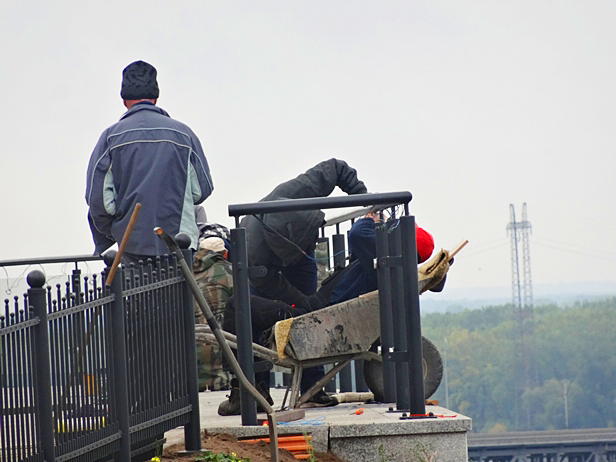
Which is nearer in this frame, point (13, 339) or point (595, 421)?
point (13, 339)

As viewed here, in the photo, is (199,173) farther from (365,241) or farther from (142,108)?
(365,241)

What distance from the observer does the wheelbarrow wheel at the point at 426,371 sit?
734cm

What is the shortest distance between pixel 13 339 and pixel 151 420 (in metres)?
1.27

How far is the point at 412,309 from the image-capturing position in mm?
6422

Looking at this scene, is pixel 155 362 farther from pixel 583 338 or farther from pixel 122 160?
pixel 583 338

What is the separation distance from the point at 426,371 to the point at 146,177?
2321mm

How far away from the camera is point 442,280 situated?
717 cm

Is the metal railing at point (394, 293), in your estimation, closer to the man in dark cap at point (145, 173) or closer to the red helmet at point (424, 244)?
the man in dark cap at point (145, 173)

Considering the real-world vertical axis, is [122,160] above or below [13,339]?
above

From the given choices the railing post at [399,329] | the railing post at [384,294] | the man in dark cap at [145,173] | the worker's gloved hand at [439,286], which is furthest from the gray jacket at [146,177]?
the worker's gloved hand at [439,286]

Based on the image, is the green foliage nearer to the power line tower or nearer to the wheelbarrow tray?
the wheelbarrow tray

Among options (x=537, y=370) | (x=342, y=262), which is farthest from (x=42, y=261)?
(x=537, y=370)

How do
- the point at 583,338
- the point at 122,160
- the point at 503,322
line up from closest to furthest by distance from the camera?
the point at 122,160
the point at 583,338
the point at 503,322

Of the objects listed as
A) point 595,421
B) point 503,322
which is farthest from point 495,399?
point 503,322
